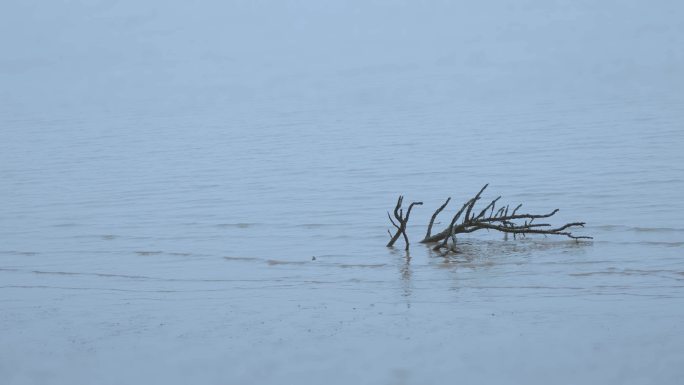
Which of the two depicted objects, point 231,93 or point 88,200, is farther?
point 231,93

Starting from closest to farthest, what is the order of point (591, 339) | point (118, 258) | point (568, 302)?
point (591, 339) → point (568, 302) → point (118, 258)

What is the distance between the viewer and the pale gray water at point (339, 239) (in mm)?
7000

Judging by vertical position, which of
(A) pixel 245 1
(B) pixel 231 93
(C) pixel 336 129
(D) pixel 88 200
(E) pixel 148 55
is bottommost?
(D) pixel 88 200

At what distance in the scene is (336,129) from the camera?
113ft

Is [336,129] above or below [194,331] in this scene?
above

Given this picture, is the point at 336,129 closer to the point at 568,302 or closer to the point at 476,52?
the point at 568,302

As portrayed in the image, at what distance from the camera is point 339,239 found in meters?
13.6

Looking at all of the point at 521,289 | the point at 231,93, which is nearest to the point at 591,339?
the point at 521,289

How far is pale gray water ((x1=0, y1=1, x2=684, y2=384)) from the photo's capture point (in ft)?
23.0

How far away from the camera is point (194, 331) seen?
772 cm

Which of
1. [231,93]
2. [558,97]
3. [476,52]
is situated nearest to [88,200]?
[558,97]

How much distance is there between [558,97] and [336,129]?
41.2ft

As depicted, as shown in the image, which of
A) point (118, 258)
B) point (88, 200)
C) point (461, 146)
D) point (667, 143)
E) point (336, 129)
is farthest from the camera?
point (336, 129)

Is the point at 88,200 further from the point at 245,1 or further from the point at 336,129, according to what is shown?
the point at 245,1
